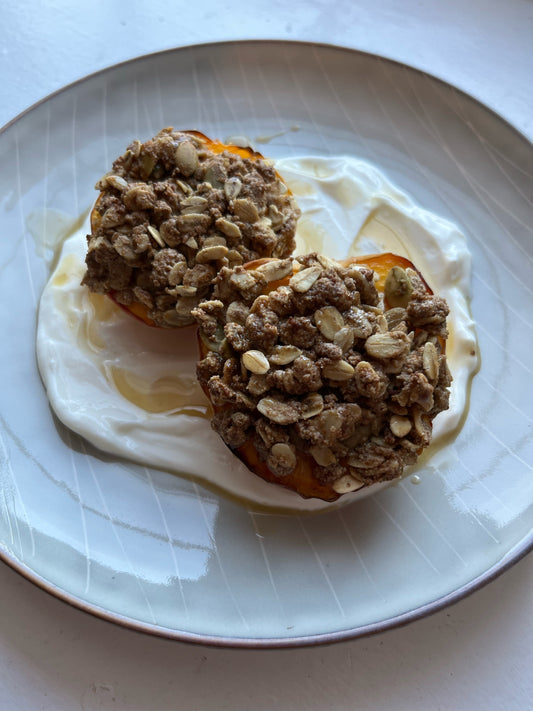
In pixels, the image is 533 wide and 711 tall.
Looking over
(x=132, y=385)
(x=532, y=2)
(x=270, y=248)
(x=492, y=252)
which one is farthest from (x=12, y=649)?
(x=532, y=2)

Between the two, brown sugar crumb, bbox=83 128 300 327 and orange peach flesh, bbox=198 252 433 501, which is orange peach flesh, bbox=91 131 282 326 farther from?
orange peach flesh, bbox=198 252 433 501

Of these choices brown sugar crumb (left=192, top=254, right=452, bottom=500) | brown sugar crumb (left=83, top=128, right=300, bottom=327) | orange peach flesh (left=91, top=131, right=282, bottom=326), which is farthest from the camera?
orange peach flesh (left=91, top=131, right=282, bottom=326)

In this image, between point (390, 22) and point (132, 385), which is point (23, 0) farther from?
point (132, 385)

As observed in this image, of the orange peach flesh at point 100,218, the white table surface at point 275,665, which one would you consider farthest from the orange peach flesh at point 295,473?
the white table surface at point 275,665

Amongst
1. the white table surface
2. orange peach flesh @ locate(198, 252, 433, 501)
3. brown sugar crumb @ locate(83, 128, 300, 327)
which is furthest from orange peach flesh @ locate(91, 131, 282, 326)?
the white table surface

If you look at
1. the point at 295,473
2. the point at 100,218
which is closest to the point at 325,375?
the point at 295,473

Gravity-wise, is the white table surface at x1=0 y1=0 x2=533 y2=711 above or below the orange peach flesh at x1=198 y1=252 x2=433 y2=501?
below
